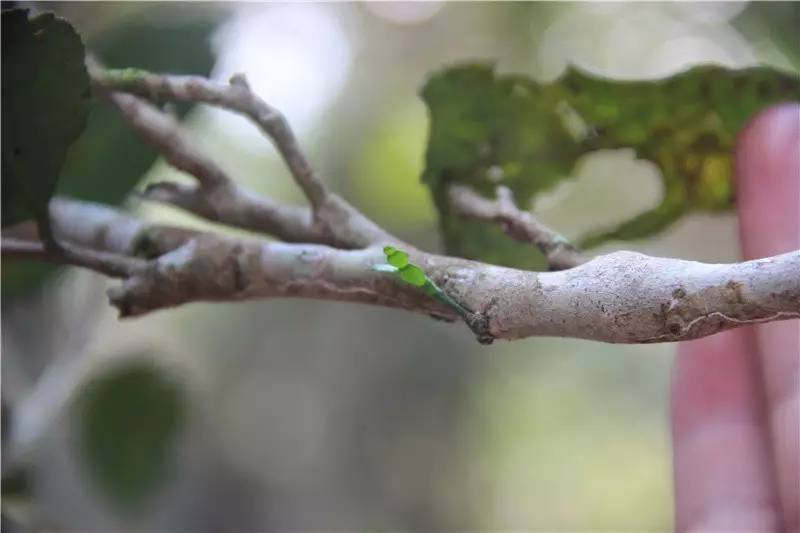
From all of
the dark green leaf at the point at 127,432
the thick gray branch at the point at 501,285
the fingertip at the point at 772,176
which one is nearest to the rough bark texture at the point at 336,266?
the thick gray branch at the point at 501,285

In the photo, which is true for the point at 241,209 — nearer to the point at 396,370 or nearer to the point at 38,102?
the point at 38,102

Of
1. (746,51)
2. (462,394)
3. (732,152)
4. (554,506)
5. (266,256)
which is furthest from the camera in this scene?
(462,394)

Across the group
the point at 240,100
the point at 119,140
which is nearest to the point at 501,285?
the point at 240,100

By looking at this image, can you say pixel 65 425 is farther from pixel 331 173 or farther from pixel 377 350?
A: pixel 377 350

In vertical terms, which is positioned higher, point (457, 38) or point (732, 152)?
point (457, 38)

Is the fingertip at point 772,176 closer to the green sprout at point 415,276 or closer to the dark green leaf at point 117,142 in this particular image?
the green sprout at point 415,276

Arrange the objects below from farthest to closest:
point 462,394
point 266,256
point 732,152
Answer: point 462,394, point 732,152, point 266,256

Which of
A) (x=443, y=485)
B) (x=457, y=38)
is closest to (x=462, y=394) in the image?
(x=443, y=485)
